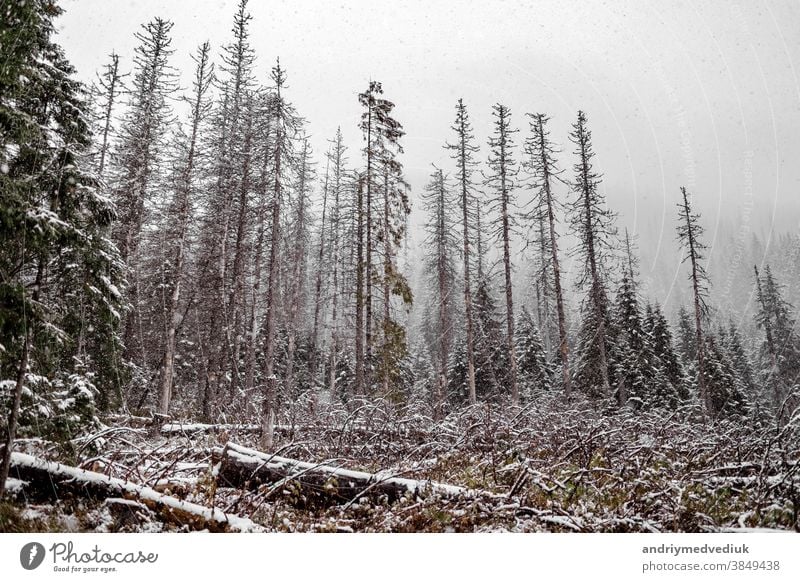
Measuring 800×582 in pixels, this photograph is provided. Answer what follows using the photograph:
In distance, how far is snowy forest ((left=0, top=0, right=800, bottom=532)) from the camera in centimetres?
438

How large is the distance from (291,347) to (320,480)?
16.5 meters

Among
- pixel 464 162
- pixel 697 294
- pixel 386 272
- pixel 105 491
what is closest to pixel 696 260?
pixel 697 294

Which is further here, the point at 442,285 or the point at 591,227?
the point at 442,285

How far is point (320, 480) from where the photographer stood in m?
4.86

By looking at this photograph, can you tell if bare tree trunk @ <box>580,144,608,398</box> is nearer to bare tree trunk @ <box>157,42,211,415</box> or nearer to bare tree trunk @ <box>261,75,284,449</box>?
bare tree trunk @ <box>261,75,284,449</box>

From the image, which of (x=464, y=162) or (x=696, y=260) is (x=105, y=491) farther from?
(x=696, y=260)

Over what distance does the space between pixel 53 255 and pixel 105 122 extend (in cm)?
713

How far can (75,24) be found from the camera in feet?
18.7

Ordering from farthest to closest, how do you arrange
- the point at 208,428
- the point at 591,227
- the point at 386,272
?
the point at 591,227, the point at 386,272, the point at 208,428

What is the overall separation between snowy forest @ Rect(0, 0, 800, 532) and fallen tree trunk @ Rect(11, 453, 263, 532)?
26mm

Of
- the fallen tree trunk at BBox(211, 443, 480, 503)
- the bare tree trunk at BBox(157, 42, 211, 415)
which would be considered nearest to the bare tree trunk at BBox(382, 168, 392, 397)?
the bare tree trunk at BBox(157, 42, 211, 415)

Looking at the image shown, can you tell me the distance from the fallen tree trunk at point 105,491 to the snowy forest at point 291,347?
26 millimetres
